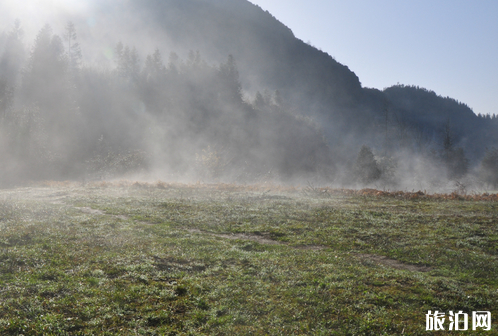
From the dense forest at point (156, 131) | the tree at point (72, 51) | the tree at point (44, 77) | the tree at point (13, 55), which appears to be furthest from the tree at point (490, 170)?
the tree at point (13, 55)

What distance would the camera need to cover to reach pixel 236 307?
11.5 metres

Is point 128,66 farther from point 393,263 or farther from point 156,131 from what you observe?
point 393,263

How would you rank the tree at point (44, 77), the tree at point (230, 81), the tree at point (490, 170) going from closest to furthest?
the tree at point (44, 77) < the tree at point (490, 170) < the tree at point (230, 81)

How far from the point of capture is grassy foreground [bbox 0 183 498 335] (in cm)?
1019

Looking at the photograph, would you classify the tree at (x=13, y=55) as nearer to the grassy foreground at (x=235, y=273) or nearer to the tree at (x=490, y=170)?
the grassy foreground at (x=235, y=273)

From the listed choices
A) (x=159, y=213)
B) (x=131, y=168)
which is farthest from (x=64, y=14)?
(x=159, y=213)

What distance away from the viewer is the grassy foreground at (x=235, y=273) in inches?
401

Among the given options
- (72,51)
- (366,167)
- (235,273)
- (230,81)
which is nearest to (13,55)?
(72,51)

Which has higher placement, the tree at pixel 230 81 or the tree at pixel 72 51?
Answer: the tree at pixel 72 51

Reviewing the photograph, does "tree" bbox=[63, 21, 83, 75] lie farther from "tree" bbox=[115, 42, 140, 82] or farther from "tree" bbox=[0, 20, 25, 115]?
"tree" bbox=[0, 20, 25, 115]

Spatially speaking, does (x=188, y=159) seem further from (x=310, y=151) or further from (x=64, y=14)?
(x=64, y=14)

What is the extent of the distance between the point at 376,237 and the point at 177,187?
40.0 metres

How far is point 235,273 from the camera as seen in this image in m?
14.9

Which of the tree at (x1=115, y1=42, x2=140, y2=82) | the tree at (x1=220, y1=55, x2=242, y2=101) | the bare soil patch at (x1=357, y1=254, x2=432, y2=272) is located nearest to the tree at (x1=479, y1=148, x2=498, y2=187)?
the tree at (x1=220, y1=55, x2=242, y2=101)
